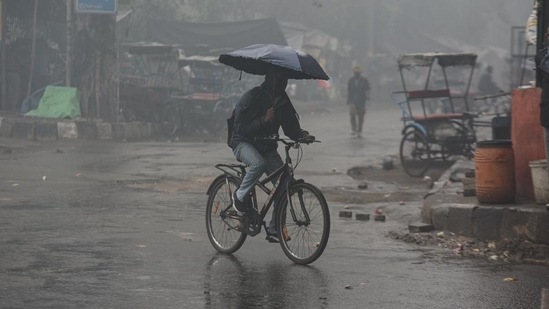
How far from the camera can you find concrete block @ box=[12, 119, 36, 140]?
22.5 metres

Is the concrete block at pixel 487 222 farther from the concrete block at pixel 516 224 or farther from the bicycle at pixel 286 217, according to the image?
the bicycle at pixel 286 217

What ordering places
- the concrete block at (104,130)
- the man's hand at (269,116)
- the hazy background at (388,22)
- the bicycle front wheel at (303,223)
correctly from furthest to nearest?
the hazy background at (388,22) < the concrete block at (104,130) < the man's hand at (269,116) < the bicycle front wheel at (303,223)

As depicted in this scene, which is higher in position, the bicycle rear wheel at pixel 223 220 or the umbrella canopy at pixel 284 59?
the umbrella canopy at pixel 284 59

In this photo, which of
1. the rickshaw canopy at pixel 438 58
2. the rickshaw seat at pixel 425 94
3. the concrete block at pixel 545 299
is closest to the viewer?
the concrete block at pixel 545 299

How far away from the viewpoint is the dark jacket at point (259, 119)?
323 inches

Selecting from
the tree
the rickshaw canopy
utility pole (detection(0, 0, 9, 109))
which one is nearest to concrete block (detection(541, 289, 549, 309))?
the rickshaw canopy

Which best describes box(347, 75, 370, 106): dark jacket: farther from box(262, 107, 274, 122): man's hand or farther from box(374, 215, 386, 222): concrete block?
box(262, 107, 274, 122): man's hand

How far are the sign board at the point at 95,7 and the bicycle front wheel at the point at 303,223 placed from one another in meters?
16.3

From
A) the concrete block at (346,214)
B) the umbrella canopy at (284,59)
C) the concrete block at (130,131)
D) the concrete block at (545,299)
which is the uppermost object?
the umbrella canopy at (284,59)

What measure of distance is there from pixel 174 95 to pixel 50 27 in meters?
5.25

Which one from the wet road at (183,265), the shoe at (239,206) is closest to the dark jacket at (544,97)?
the wet road at (183,265)

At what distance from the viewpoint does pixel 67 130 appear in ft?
74.9

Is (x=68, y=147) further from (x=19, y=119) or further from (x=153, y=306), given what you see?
(x=153, y=306)

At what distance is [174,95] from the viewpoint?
86.2ft
